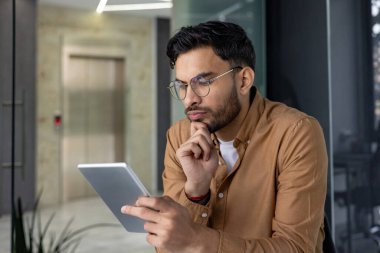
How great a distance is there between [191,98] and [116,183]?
0.36m

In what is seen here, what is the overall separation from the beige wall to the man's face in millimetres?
5050

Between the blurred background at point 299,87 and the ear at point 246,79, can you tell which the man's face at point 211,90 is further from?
the blurred background at point 299,87

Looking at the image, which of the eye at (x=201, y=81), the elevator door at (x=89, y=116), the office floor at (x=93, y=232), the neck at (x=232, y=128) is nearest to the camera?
the eye at (x=201, y=81)

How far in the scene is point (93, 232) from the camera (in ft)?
15.8

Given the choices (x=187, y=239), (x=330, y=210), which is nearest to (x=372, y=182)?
(x=330, y=210)

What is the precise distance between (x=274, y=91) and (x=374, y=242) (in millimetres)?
1344

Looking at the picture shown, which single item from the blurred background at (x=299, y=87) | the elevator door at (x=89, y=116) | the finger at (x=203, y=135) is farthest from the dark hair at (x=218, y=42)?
the elevator door at (x=89, y=116)

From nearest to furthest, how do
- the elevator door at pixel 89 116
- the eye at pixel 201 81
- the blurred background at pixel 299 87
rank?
the eye at pixel 201 81 < the blurred background at pixel 299 87 < the elevator door at pixel 89 116

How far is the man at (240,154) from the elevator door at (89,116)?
533 cm

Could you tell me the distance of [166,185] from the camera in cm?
145

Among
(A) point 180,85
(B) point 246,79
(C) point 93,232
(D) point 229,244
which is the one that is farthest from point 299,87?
(D) point 229,244

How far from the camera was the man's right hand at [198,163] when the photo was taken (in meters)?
1.25

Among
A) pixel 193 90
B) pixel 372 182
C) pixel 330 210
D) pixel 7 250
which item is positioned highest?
pixel 193 90

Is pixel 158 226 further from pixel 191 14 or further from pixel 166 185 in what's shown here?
pixel 191 14
